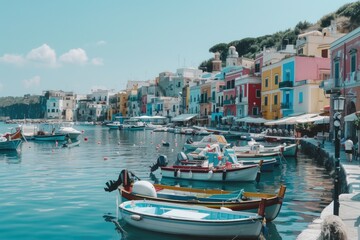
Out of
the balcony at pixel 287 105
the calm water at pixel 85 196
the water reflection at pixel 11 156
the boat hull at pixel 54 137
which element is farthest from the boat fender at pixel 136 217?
the boat hull at pixel 54 137

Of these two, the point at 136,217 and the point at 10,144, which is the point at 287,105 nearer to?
the point at 10,144

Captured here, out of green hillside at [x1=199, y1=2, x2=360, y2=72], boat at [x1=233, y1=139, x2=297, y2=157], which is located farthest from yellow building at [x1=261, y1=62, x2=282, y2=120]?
green hillside at [x1=199, y1=2, x2=360, y2=72]

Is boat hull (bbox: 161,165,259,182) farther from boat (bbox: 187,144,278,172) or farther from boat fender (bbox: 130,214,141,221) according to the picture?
boat fender (bbox: 130,214,141,221)

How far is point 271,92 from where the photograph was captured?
5234 centimetres

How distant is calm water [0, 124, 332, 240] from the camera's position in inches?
502

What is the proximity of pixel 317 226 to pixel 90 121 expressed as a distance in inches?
5489

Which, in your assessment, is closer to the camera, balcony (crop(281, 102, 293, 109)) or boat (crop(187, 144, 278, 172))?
boat (crop(187, 144, 278, 172))

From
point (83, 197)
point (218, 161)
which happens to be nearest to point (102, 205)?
point (83, 197)

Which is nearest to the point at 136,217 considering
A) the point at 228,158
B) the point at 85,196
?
the point at 85,196

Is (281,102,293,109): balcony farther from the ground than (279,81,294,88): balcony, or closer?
closer

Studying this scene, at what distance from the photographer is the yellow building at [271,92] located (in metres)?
50.3

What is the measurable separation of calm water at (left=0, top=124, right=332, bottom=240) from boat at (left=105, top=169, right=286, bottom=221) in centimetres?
77

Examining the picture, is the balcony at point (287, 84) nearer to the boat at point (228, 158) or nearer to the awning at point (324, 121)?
the awning at point (324, 121)

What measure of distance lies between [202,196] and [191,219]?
3219 mm
